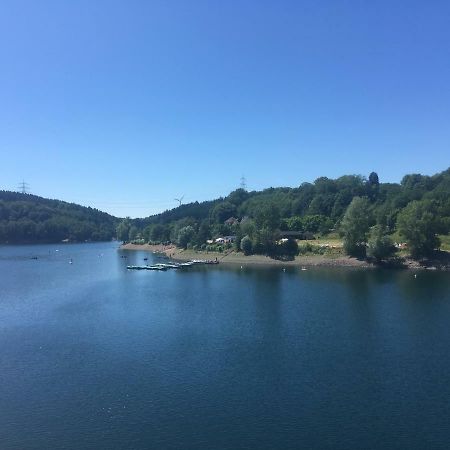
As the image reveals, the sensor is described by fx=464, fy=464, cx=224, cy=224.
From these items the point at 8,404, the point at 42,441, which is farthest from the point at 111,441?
the point at 8,404

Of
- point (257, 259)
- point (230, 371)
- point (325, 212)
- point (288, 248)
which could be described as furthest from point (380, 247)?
point (325, 212)

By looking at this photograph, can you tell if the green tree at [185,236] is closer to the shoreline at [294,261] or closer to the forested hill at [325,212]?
the forested hill at [325,212]

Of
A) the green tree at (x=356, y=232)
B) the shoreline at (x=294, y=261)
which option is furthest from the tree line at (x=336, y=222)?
the shoreline at (x=294, y=261)

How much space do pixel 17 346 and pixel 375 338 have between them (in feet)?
95.2

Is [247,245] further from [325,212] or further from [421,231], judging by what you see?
[325,212]

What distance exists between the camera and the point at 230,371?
3045 centimetres

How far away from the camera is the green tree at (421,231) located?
78.2m

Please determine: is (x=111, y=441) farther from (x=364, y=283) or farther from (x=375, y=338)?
(x=364, y=283)

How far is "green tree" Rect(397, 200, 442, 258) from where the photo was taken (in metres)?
78.2

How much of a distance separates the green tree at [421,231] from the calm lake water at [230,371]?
20.8 meters

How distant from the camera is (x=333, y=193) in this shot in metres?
155

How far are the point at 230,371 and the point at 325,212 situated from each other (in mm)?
116894

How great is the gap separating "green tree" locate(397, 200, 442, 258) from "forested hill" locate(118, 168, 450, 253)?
0.16 m

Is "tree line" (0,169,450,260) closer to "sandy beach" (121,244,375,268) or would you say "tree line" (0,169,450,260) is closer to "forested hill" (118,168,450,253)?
"forested hill" (118,168,450,253)
